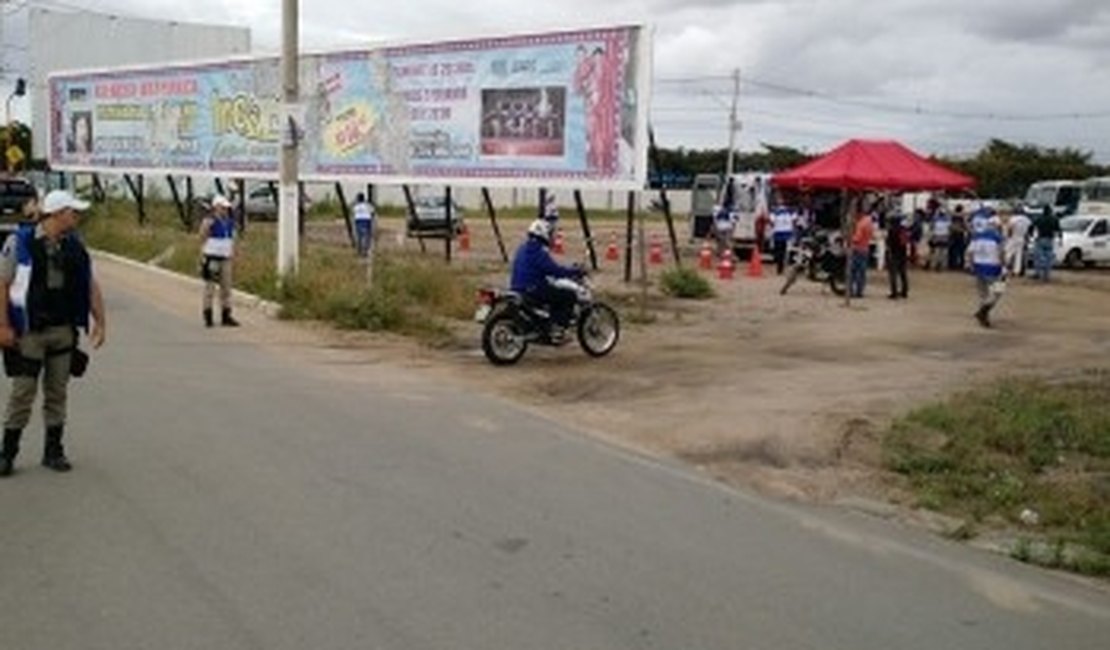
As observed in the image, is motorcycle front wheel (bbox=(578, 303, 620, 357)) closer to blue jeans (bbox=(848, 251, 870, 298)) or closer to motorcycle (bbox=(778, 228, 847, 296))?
blue jeans (bbox=(848, 251, 870, 298))

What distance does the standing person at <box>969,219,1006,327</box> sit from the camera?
19391 mm

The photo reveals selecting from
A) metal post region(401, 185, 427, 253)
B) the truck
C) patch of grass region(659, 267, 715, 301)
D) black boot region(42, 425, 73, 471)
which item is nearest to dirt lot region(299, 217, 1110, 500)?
patch of grass region(659, 267, 715, 301)

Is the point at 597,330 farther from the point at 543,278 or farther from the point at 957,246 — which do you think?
the point at 957,246

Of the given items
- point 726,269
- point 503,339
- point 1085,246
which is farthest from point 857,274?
point 1085,246

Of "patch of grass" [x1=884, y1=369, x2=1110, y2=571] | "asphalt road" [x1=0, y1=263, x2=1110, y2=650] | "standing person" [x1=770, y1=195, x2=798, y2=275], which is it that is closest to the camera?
"asphalt road" [x1=0, y1=263, x2=1110, y2=650]

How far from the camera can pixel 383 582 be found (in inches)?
244

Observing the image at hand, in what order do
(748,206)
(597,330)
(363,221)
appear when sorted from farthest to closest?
(748,206) → (363,221) → (597,330)

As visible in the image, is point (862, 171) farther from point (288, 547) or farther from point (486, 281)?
point (288, 547)

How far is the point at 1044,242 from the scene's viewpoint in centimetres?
3128

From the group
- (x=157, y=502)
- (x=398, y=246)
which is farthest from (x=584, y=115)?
(x=157, y=502)

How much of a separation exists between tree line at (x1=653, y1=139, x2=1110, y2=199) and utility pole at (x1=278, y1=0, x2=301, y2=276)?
58016mm

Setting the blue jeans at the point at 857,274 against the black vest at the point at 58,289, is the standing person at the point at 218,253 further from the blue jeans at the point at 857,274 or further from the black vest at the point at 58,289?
the blue jeans at the point at 857,274

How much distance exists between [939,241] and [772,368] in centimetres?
2169

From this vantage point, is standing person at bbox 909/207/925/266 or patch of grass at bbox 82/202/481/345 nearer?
patch of grass at bbox 82/202/481/345
